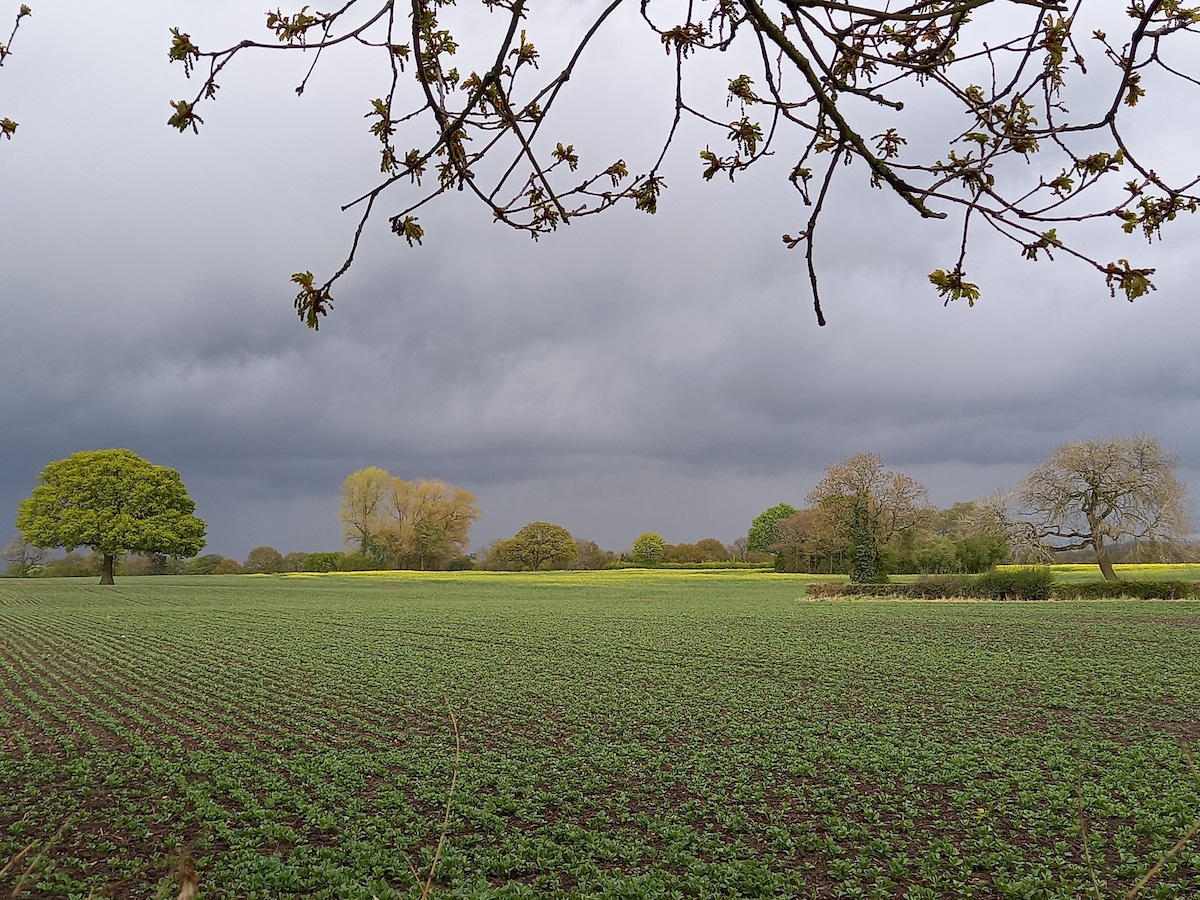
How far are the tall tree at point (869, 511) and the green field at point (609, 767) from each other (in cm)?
1815

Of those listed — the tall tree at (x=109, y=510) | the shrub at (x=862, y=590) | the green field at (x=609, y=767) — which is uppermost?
the tall tree at (x=109, y=510)

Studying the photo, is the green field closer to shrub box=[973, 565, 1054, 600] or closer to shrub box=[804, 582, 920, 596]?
shrub box=[973, 565, 1054, 600]

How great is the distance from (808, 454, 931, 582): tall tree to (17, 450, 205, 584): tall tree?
93.0ft

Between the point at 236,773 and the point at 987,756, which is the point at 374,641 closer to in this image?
the point at 236,773

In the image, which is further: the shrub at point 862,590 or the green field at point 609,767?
the shrub at point 862,590

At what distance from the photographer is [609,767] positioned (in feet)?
22.4

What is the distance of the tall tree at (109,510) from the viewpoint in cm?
3484

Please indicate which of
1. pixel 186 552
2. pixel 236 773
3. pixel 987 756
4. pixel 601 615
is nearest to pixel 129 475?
pixel 186 552

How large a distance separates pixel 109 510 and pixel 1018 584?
118ft

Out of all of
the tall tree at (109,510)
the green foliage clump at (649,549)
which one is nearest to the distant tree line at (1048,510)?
the tall tree at (109,510)

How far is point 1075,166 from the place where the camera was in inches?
76.4

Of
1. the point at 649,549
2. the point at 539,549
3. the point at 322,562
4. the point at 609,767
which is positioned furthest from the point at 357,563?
the point at 609,767

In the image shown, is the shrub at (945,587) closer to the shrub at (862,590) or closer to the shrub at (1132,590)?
the shrub at (862,590)

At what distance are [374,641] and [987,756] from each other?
1202 cm
